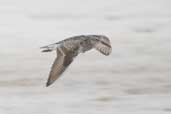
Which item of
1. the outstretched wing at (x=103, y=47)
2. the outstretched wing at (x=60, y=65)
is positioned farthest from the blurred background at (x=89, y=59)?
the outstretched wing at (x=60, y=65)

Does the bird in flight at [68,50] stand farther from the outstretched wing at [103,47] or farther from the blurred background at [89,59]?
the blurred background at [89,59]

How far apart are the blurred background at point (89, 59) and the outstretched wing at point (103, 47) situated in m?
0.68

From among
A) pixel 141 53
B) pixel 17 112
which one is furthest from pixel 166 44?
pixel 17 112

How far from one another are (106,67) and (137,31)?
46.9 inches

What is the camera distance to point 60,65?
5480 mm

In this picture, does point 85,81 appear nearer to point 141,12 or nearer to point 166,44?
point 166,44

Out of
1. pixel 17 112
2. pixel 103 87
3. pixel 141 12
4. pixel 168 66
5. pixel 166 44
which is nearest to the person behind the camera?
pixel 17 112

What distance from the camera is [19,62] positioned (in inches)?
300

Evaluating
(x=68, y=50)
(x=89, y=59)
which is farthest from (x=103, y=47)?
(x=89, y=59)

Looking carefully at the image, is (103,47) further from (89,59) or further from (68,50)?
(89,59)

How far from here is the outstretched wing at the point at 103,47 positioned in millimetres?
5645

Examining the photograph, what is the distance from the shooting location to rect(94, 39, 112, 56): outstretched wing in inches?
222

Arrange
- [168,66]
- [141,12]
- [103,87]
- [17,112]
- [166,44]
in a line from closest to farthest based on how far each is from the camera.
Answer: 1. [17,112]
2. [103,87]
3. [168,66]
4. [166,44]
5. [141,12]

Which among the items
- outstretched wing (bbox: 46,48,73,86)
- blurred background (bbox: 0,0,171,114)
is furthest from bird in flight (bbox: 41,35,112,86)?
blurred background (bbox: 0,0,171,114)
